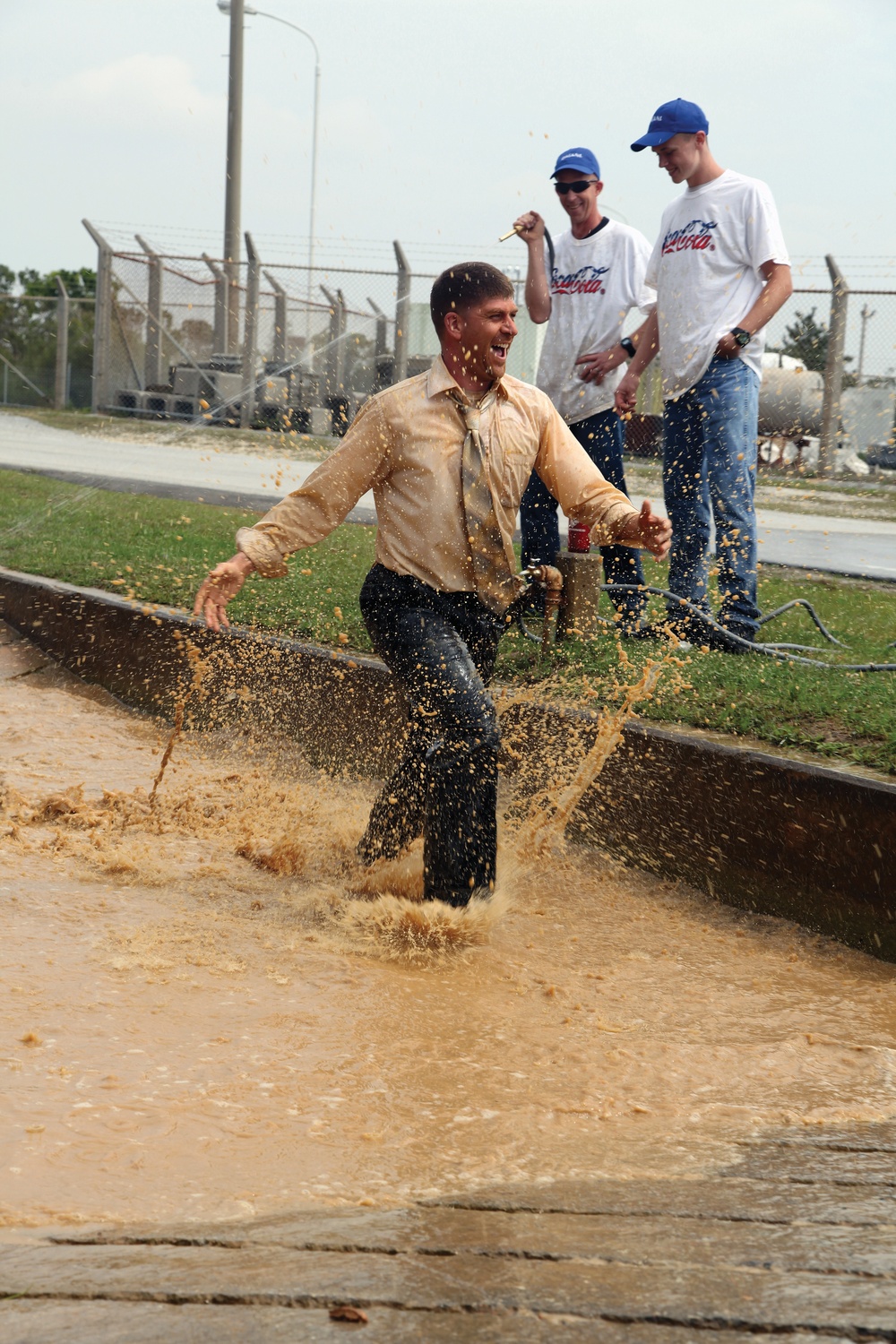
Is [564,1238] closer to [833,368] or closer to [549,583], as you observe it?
[549,583]

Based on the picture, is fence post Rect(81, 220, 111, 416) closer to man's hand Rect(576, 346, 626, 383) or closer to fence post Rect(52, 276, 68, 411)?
fence post Rect(52, 276, 68, 411)

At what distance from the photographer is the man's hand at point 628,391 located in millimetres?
6708

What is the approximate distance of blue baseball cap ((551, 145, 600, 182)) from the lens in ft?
22.6

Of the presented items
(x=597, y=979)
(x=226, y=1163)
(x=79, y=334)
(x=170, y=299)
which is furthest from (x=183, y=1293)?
(x=79, y=334)

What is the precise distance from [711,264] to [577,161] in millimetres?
1011

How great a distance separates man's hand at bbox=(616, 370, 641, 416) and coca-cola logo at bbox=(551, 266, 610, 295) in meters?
0.57

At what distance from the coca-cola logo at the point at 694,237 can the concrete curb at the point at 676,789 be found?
7.81 ft

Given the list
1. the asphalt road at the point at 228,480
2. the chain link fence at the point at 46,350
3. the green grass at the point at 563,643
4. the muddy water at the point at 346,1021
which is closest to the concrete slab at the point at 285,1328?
the muddy water at the point at 346,1021

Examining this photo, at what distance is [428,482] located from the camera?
14.0 feet

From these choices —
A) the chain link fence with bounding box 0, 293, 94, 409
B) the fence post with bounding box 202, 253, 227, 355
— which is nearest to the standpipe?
the fence post with bounding box 202, 253, 227, 355

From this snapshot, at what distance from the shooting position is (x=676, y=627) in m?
6.14

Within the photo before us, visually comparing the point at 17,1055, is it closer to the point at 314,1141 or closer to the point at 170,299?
the point at 314,1141

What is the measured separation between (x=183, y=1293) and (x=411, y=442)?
2.81 m

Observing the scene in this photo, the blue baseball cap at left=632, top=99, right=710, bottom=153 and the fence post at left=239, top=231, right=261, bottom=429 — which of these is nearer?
the blue baseball cap at left=632, top=99, right=710, bottom=153
